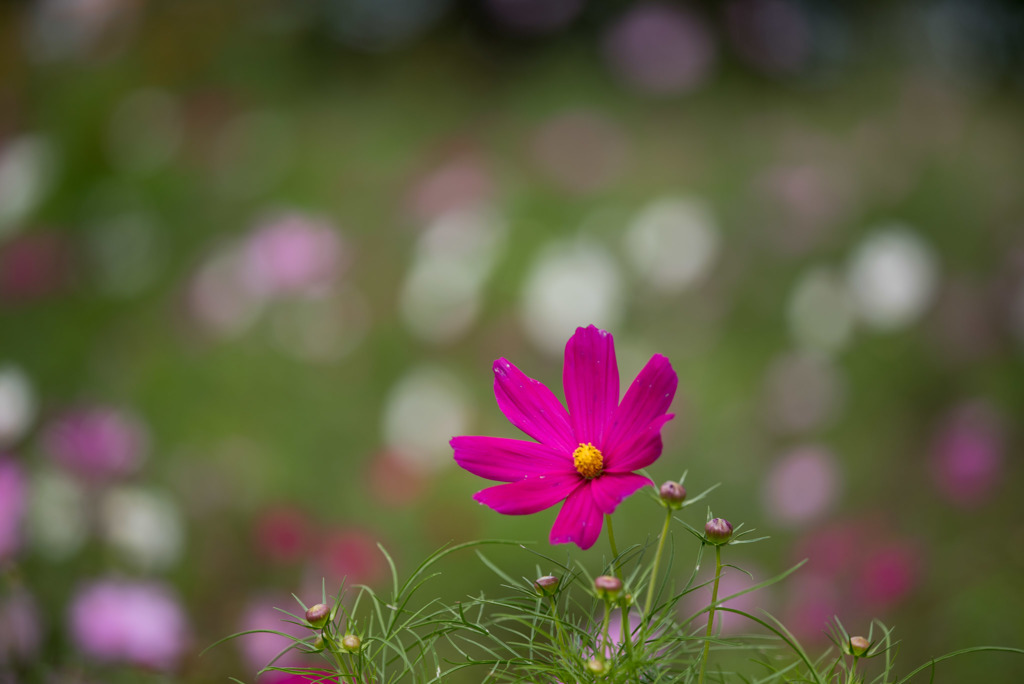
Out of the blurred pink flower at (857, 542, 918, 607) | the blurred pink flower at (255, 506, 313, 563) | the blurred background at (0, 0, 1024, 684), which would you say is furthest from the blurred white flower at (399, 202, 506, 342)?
the blurred pink flower at (857, 542, 918, 607)

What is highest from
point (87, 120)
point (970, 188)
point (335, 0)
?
point (335, 0)

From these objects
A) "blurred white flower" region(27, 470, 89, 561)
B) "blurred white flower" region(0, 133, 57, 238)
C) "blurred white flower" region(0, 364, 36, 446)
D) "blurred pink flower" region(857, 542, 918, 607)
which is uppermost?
"blurred white flower" region(0, 133, 57, 238)

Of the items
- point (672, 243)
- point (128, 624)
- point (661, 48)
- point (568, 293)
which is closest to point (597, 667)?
point (128, 624)

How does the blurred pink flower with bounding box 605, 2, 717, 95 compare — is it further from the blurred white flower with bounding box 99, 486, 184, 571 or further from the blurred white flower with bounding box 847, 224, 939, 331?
the blurred white flower with bounding box 99, 486, 184, 571

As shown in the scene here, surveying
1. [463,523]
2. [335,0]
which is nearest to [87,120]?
[335,0]

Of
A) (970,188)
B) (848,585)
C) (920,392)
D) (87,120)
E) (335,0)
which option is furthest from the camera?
(335,0)

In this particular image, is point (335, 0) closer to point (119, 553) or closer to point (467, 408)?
Result: point (467, 408)

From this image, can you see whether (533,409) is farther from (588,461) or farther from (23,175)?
(23,175)
